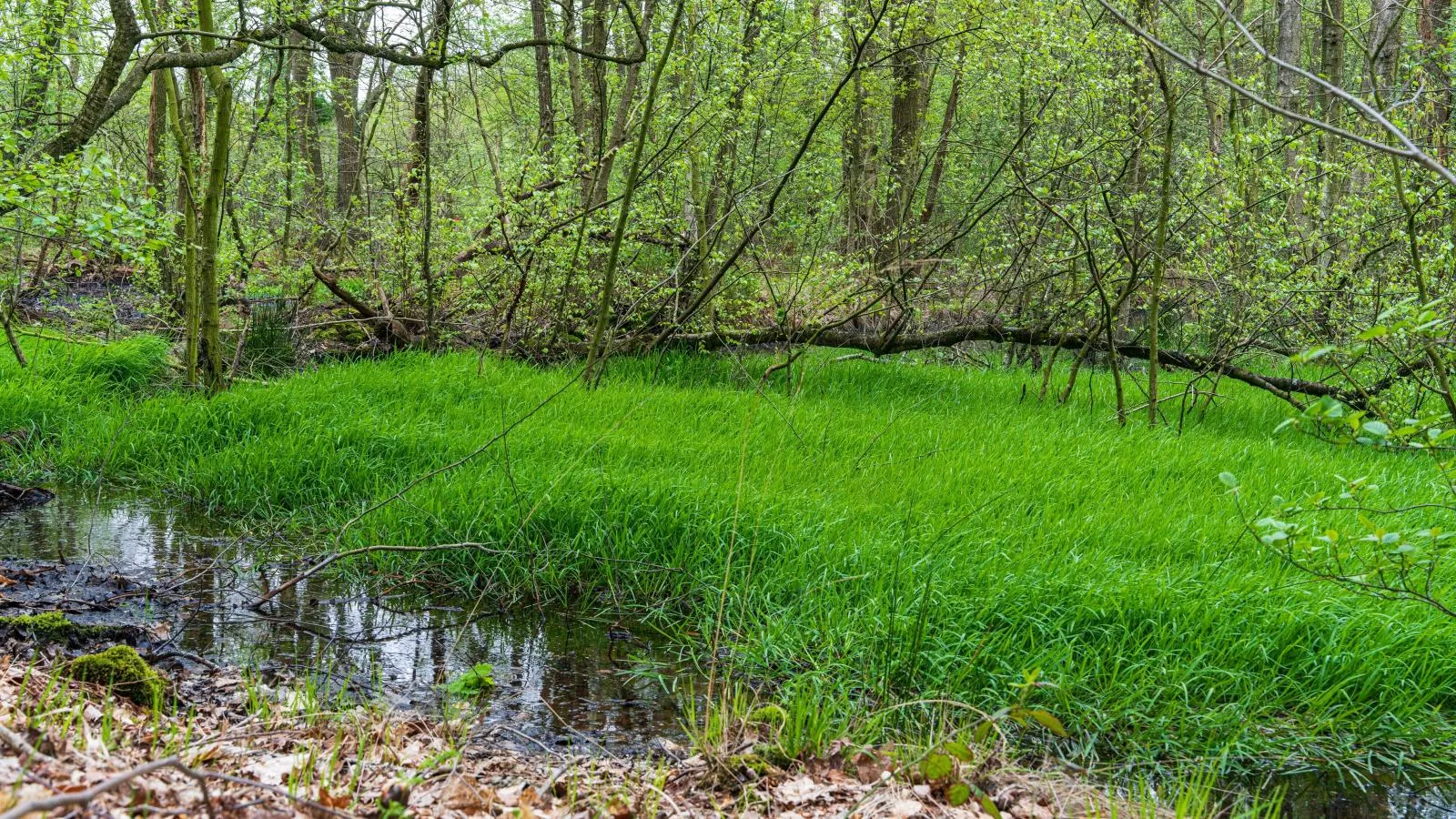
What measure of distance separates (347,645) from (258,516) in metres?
1.98

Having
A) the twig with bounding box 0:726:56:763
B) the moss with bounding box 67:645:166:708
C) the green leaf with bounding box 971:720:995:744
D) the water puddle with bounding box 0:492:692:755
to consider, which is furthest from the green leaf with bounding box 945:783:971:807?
the moss with bounding box 67:645:166:708

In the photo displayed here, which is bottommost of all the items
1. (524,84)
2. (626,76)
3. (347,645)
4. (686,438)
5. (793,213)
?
(347,645)

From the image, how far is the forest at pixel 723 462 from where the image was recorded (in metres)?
2.91

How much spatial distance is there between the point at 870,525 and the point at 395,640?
2.43m

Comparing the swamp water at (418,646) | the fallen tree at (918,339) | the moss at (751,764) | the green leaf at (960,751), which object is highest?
the fallen tree at (918,339)

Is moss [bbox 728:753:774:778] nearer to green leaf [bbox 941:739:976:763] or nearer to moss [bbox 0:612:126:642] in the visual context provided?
green leaf [bbox 941:739:976:763]

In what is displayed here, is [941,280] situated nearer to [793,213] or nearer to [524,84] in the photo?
[793,213]

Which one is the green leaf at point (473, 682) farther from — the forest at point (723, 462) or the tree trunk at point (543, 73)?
the tree trunk at point (543, 73)

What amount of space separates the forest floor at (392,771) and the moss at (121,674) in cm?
6

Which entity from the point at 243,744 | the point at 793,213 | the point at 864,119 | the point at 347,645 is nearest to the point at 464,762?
the point at 243,744

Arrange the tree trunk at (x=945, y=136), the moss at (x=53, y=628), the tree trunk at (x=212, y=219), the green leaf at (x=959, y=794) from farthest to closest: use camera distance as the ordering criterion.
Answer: the tree trunk at (x=945, y=136)
the tree trunk at (x=212, y=219)
the moss at (x=53, y=628)
the green leaf at (x=959, y=794)

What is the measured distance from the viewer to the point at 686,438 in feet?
19.9

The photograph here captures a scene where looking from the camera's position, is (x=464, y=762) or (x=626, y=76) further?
(x=626, y=76)

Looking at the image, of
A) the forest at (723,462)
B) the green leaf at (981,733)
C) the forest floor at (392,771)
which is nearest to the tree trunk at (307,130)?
the forest at (723,462)
